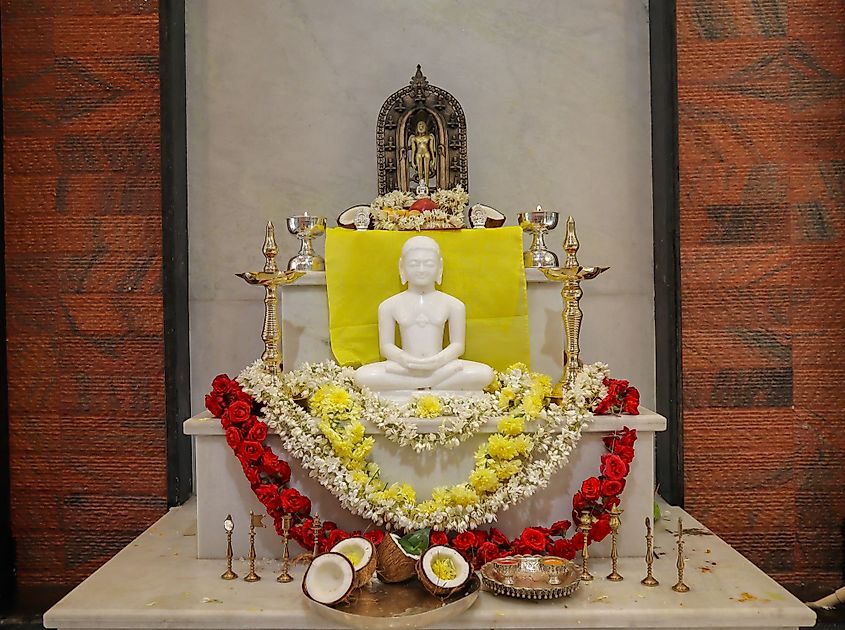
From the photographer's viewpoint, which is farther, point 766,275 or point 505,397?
point 766,275

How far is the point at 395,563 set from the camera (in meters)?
3.05

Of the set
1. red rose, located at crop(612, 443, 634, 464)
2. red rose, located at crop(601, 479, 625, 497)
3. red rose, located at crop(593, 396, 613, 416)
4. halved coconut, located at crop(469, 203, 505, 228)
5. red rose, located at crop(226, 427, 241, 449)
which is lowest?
red rose, located at crop(601, 479, 625, 497)

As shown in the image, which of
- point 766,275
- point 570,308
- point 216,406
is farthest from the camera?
point 766,275

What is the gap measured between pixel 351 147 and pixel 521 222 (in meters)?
1.36

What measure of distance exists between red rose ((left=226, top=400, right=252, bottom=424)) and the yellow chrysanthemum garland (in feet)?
0.26

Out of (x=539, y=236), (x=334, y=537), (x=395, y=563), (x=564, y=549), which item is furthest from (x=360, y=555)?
(x=539, y=236)

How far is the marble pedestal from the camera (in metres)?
3.42

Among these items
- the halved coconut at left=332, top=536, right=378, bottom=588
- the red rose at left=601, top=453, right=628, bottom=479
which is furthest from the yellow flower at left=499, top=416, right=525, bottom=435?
the halved coconut at left=332, top=536, right=378, bottom=588

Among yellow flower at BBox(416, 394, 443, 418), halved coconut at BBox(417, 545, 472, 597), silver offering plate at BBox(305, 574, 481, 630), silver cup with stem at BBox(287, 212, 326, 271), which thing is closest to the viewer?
silver offering plate at BBox(305, 574, 481, 630)

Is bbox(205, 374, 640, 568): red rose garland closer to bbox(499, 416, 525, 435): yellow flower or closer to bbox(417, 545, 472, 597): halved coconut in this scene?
bbox(417, 545, 472, 597): halved coconut

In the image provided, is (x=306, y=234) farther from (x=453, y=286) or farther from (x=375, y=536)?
(x=375, y=536)

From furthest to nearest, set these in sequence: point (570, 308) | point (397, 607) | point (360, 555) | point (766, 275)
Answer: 1. point (766, 275)
2. point (570, 308)
3. point (360, 555)
4. point (397, 607)

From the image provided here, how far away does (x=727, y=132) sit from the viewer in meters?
4.51

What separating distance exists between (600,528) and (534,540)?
0.28m
